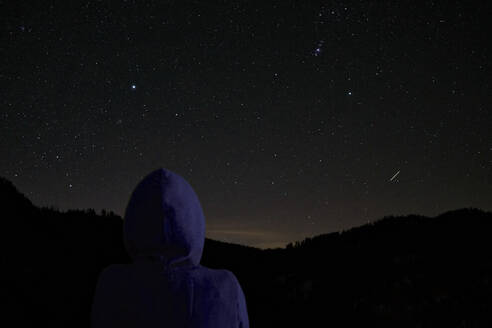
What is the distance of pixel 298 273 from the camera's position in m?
12.7

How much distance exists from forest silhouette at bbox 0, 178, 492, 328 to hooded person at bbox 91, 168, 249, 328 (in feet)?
21.1

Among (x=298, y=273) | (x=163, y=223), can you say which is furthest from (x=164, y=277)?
(x=298, y=273)

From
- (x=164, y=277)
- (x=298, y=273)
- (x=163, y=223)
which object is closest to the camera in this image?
(x=164, y=277)

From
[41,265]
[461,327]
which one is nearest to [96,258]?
[41,265]

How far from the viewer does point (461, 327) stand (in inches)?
398

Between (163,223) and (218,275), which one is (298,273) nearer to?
(218,275)

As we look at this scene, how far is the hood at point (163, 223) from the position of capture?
2.64 metres

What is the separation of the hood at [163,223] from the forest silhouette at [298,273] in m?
6.54

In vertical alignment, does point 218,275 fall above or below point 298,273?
above

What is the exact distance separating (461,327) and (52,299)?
960cm

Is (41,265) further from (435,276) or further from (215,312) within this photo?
(435,276)

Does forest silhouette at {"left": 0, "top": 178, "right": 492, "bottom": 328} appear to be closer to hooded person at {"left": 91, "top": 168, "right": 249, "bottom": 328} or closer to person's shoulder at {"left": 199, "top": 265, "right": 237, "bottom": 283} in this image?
hooded person at {"left": 91, "top": 168, "right": 249, "bottom": 328}

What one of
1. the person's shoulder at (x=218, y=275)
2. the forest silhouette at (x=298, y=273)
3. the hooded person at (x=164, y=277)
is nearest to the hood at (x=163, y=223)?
the hooded person at (x=164, y=277)

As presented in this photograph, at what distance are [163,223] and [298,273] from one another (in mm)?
10681
